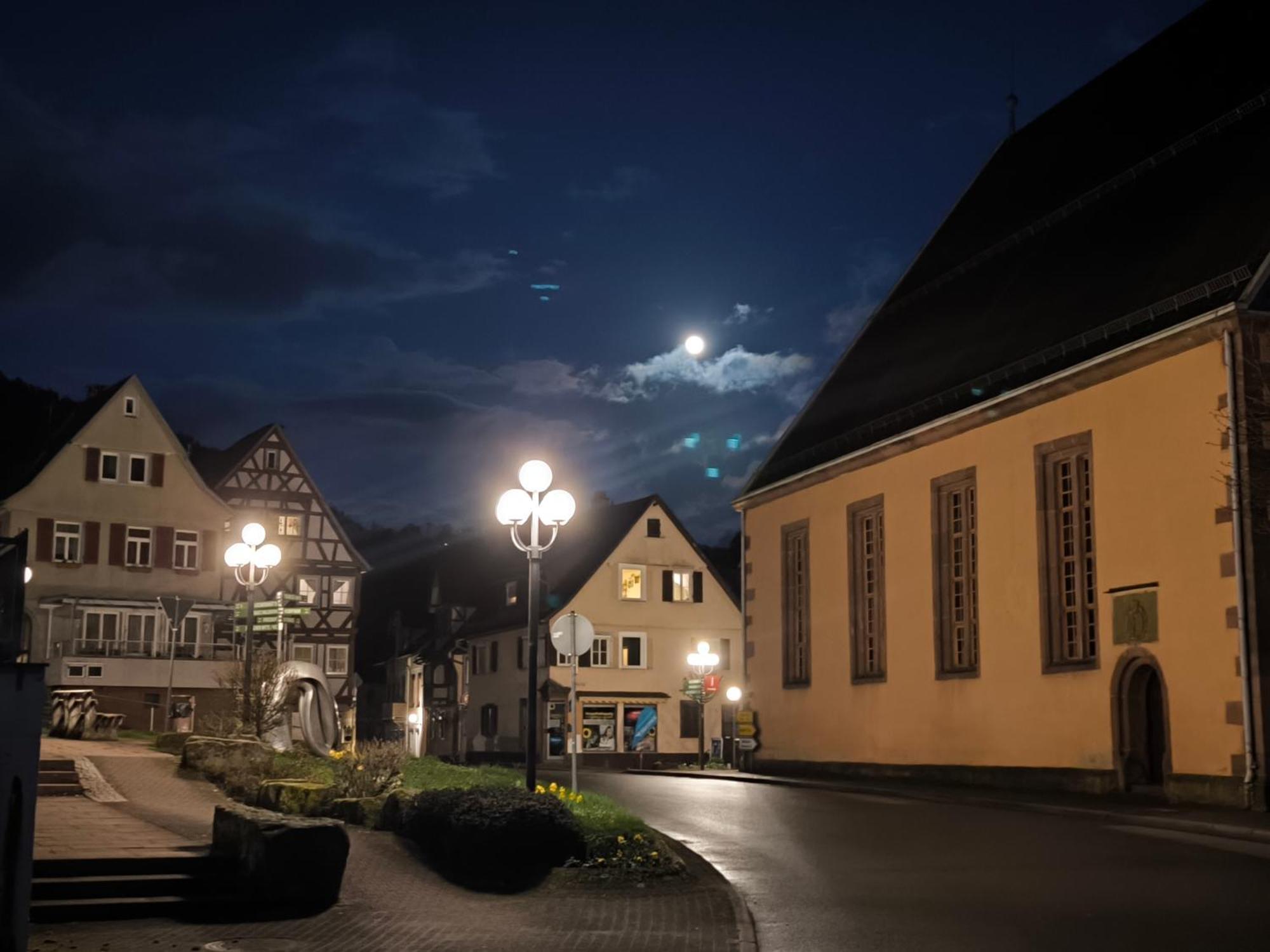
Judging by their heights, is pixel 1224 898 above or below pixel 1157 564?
below

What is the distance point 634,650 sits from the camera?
2381 inches

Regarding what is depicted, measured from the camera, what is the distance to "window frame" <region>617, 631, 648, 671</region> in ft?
196

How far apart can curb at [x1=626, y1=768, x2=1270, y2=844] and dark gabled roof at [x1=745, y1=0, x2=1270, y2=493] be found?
7493 mm

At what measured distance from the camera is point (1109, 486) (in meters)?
24.9

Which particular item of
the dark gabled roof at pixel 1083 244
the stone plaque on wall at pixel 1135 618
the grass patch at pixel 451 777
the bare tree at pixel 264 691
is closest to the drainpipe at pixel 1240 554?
the dark gabled roof at pixel 1083 244

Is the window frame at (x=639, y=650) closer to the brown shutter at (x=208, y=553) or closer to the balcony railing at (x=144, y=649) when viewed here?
the balcony railing at (x=144, y=649)

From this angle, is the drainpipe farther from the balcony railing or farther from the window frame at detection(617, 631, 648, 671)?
the window frame at detection(617, 631, 648, 671)

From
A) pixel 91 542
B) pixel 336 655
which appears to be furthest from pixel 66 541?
pixel 336 655

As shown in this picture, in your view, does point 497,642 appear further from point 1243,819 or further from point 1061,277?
point 1243,819

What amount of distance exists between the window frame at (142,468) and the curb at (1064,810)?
30.1 meters

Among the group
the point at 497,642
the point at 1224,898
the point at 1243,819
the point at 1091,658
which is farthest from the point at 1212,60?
the point at 497,642

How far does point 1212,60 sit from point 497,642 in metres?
42.8

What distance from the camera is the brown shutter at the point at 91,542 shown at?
5222 cm

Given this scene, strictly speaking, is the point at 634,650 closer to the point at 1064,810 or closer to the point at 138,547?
the point at 138,547
